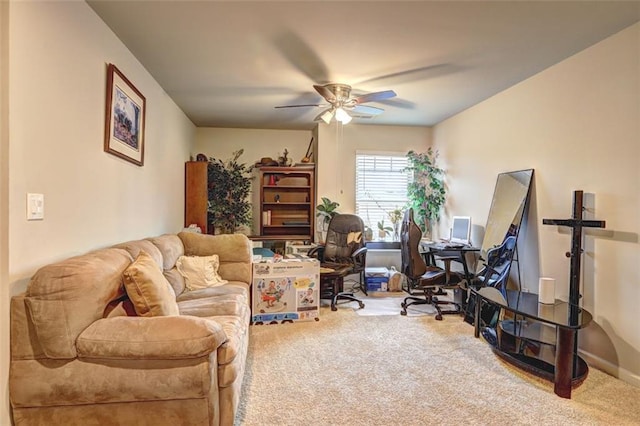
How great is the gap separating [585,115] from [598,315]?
1.56 meters

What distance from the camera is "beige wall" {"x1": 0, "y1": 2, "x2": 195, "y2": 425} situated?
66.1 inches

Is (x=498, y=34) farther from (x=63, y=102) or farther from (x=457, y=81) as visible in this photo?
(x=63, y=102)

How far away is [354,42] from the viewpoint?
110 inches

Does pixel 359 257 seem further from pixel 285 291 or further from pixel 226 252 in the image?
pixel 226 252

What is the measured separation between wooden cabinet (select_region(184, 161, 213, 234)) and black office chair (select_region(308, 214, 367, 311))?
1609mm

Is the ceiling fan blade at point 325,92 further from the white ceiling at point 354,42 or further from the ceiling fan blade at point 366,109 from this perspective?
the ceiling fan blade at point 366,109

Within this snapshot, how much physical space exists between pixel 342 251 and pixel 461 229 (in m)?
1.52

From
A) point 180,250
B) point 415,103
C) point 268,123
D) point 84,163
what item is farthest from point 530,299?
point 268,123

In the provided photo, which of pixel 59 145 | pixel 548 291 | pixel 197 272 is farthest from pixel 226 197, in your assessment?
pixel 548 291

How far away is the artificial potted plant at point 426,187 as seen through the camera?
17.7 ft

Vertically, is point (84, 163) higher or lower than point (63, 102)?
lower

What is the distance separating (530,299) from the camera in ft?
9.48

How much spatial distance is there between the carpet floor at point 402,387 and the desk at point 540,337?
80mm

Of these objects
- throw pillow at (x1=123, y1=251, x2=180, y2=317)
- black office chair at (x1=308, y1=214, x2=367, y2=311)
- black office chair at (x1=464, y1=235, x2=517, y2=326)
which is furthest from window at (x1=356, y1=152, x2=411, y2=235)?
throw pillow at (x1=123, y1=251, x2=180, y2=317)
